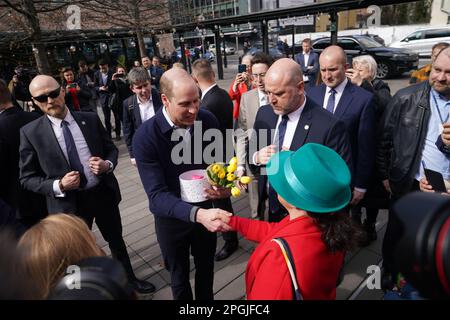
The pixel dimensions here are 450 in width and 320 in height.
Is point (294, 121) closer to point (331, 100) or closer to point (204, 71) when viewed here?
point (331, 100)

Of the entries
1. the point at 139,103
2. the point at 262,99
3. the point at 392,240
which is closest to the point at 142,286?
the point at 262,99

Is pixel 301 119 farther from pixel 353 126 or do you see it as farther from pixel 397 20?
pixel 397 20

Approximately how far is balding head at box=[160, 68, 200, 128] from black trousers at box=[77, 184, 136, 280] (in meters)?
1.15

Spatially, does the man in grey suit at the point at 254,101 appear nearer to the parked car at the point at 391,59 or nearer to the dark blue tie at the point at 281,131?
the dark blue tie at the point at 281,131

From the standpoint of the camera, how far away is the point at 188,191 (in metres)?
1.90

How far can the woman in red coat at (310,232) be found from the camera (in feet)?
4.09

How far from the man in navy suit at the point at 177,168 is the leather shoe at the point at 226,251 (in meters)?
1.04

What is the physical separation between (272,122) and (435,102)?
1.24m

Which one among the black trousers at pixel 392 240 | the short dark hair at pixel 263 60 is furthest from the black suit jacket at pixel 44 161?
the black trousers at pixel 392 240

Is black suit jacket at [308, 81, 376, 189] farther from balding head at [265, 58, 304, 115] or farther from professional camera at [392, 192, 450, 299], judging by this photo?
professional camera at [392, 192, 450, 299]

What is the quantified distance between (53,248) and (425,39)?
21.1m

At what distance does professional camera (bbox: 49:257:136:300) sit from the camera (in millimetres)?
650

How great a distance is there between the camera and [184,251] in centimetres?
220

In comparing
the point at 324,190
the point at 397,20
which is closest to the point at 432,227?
the point at 324,190
